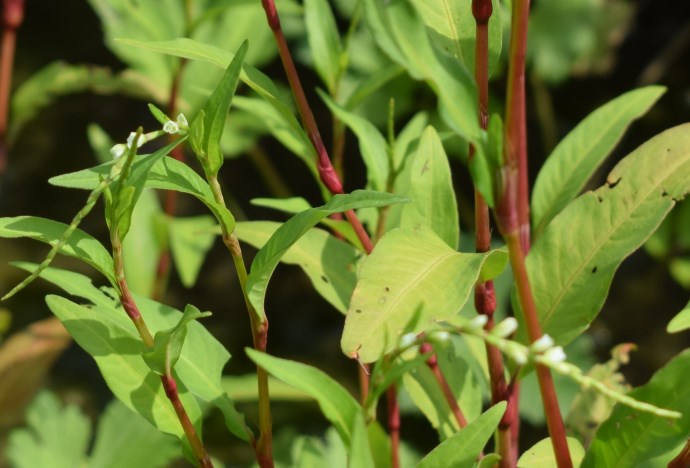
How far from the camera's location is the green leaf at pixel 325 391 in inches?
20.0

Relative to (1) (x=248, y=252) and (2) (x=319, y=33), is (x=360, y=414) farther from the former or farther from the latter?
(1) (x=248, y=252)

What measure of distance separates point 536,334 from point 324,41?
0.45 m

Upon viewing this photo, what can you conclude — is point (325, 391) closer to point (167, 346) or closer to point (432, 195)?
point (167, 346)

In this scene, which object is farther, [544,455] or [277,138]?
[277,138]

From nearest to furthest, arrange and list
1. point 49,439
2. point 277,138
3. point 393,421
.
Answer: point 393,421
point 49,439
point 277,138

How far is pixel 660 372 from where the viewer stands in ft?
1.99

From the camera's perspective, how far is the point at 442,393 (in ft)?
2.55

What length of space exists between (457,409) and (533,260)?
16 cm

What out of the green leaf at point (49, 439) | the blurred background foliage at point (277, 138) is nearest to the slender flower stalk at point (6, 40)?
the blurred background foliage at point (277, 138)

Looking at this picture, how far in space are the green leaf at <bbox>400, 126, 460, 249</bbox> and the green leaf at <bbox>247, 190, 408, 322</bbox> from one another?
0.49ft

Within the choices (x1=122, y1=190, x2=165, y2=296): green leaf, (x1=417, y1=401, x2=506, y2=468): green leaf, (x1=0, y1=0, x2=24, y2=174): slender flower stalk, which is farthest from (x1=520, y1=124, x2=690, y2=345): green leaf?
(x1=0, y1=0, x2=24, y2=174): slender flower stalk

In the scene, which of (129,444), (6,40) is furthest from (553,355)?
(6,40)

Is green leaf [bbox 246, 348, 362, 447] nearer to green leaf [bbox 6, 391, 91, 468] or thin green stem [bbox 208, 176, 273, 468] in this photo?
thin green stem [bbox 208, 176, 273, 468]

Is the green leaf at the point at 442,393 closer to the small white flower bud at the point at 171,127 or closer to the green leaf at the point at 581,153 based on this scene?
the green leaf at the point at 581,153
